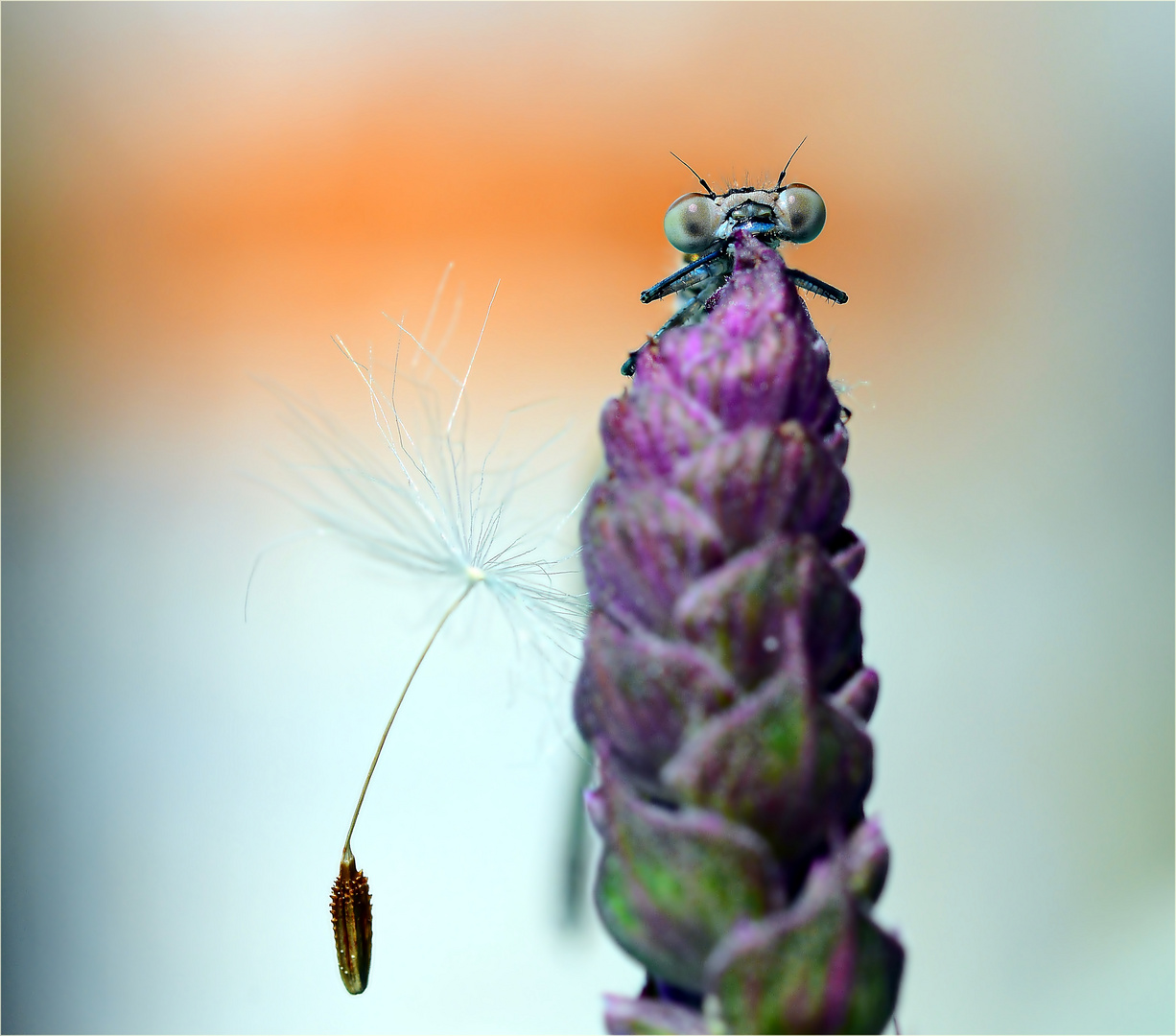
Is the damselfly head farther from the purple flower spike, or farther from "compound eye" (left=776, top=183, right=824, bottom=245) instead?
the purple flower spike

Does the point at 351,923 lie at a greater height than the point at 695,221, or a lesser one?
lesser

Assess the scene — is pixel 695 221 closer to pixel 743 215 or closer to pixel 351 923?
pixel 743 215

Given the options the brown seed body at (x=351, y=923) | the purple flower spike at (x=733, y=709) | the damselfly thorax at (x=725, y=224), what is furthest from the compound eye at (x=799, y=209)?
the brown seed body at (x=351, y=923)

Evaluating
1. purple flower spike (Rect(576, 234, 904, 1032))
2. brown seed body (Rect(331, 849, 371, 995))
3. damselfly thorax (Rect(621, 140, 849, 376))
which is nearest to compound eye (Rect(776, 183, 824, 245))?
damselfly thorax (Rect(621, 140, 849, 376))

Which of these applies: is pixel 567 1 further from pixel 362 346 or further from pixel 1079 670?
pixel 1079 670

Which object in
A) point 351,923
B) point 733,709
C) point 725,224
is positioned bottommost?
point 351,923

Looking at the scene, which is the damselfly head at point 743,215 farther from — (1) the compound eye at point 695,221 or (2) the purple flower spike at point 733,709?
(2) the purple flower spike at point 733,709

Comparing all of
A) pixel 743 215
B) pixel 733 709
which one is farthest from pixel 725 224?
pixel 733 709
